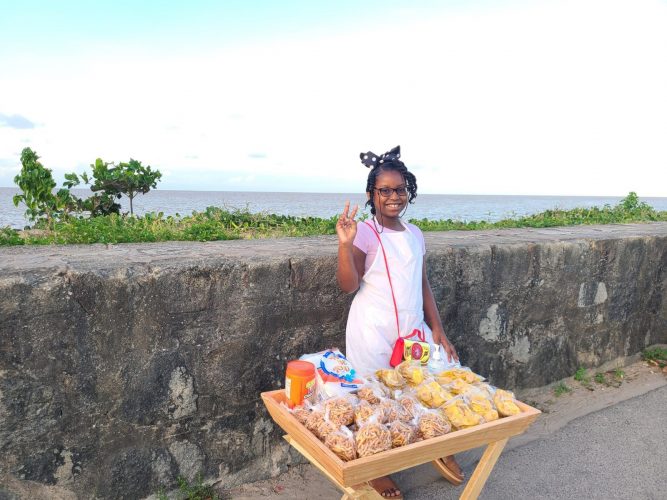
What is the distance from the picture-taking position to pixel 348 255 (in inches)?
113

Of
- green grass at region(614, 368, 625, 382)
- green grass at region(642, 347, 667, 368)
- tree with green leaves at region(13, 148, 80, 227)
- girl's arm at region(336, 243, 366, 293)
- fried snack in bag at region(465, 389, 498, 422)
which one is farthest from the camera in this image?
tree with green leaves at region(13, 148, 80, 227)

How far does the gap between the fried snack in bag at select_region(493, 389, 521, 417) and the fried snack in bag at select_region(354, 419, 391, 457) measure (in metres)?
0.61

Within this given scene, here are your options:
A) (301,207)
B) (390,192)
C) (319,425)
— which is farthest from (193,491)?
(301,207)

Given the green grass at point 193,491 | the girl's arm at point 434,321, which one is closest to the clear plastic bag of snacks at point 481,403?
the girl's arm at point 434,321

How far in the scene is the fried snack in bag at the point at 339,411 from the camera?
2250mm

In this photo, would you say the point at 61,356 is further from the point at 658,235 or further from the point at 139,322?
the point at 658,235

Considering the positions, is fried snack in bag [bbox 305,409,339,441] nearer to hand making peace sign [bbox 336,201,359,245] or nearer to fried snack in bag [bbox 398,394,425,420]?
fried snack in bag [bbox 398,394,425,420]

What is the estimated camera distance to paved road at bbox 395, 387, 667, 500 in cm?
340

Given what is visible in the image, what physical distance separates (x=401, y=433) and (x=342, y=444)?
0.80 ft

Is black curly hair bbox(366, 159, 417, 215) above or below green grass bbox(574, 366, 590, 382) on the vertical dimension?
above

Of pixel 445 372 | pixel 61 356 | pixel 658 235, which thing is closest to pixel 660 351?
pixel 658 235

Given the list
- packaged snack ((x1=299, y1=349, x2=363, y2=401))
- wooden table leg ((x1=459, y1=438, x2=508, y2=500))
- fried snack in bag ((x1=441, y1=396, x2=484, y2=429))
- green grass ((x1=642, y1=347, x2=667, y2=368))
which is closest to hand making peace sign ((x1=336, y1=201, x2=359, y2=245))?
packaged snack ((x1=299, y1=349, x2=363, y2=401))

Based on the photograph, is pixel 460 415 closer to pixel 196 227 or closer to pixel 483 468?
pixel 483 468

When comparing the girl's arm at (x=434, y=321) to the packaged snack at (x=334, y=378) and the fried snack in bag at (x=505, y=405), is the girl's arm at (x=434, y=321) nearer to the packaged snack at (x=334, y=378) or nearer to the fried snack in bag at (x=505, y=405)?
the fried snack in bag at (x=505, y=405)
